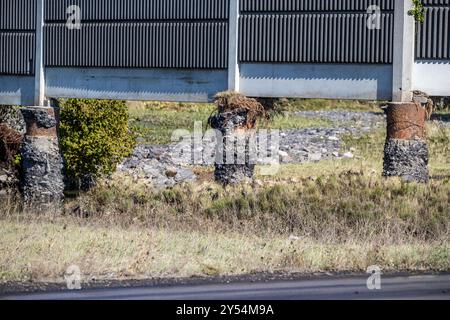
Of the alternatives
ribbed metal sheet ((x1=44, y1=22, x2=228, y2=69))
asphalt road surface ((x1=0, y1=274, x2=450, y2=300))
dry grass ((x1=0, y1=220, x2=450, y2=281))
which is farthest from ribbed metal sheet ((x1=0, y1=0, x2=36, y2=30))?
asphalt road surface ((x1=0, y1=274, x2=450, y2=300))

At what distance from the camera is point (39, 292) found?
1812 centimetres

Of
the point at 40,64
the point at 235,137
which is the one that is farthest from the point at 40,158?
the point at 235,137

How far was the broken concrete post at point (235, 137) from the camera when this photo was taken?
92.9 feet

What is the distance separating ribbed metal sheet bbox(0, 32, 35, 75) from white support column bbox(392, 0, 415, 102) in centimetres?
1066

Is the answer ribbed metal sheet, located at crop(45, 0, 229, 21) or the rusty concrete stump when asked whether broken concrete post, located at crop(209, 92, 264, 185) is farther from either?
the rusty concrete stump

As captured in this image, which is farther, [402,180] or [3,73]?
[3,73]

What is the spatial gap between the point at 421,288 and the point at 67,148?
20082mm

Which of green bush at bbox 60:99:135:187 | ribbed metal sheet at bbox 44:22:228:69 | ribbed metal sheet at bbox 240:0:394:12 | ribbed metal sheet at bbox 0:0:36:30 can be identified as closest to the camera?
ribbed metal sheet at bbox 240:0:394:12

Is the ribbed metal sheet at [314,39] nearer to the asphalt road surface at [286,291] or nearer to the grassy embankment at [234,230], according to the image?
the grassy embankment at [234,230]

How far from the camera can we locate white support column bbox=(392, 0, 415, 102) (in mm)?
25938

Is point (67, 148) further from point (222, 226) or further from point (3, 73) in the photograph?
point (222, 226)

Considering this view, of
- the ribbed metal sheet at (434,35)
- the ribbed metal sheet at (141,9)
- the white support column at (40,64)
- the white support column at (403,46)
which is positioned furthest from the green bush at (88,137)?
the ribbed metal sheet at (434,35)

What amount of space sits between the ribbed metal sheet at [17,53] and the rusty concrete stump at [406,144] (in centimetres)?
1053
